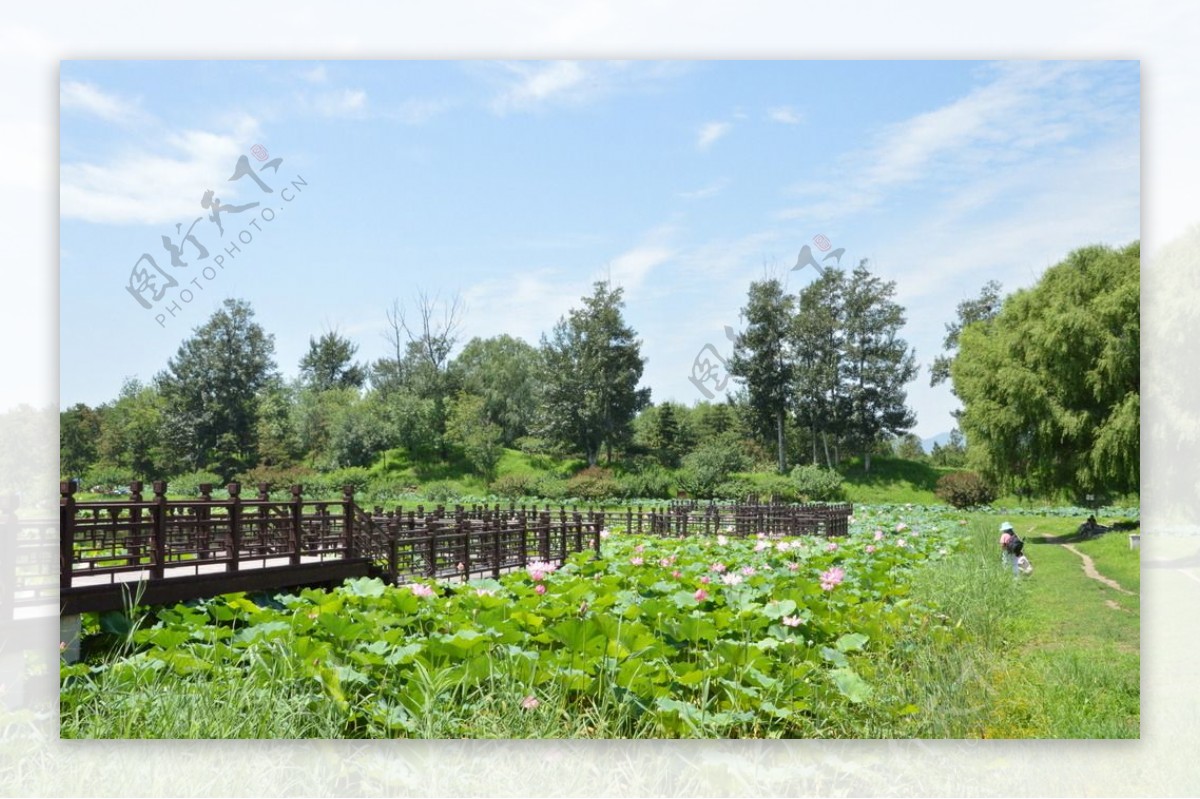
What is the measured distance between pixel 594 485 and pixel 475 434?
16.8ft

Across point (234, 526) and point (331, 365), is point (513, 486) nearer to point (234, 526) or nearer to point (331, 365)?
point (331, 365)

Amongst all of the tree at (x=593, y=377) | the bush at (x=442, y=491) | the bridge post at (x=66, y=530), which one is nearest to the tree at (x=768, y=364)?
the tree at (x=593, y=377)

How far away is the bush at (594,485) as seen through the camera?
664 inches

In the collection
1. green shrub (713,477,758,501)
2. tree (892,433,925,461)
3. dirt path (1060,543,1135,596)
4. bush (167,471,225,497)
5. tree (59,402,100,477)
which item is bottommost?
green shrub (713,477,758,501)

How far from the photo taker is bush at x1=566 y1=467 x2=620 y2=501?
55.3ft

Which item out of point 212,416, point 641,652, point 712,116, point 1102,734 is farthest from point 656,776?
point 212,416

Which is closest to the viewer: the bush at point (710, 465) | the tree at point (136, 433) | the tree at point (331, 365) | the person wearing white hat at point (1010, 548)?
the tree at point (136, 433)

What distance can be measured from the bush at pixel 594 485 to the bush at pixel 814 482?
4856 millimetres

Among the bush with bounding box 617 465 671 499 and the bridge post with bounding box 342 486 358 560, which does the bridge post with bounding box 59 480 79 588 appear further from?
the bush with bounding box 617 465 671 499

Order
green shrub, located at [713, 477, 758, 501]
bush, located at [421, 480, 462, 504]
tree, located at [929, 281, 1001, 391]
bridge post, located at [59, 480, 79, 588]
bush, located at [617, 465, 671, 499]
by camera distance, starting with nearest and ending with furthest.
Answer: bridge post, located at [59, 480, 79, 588], bush, located at [421, 480, 462, 504], tree, located at [929, 281, 1001, 391], bush, located at [617, 465, 671, 499], green shrub, located at [713, 477, 758, 501]

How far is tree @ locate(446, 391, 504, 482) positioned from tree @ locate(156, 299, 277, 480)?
10.9 feet

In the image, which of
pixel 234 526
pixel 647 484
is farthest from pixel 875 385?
pixel 234 526

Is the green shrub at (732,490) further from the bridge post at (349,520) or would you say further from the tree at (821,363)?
the bridge post at (349,520)

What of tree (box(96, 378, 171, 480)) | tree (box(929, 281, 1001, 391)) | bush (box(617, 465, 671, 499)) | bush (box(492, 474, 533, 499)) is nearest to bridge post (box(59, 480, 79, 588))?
tree (box(96, 378, 171, 480))
